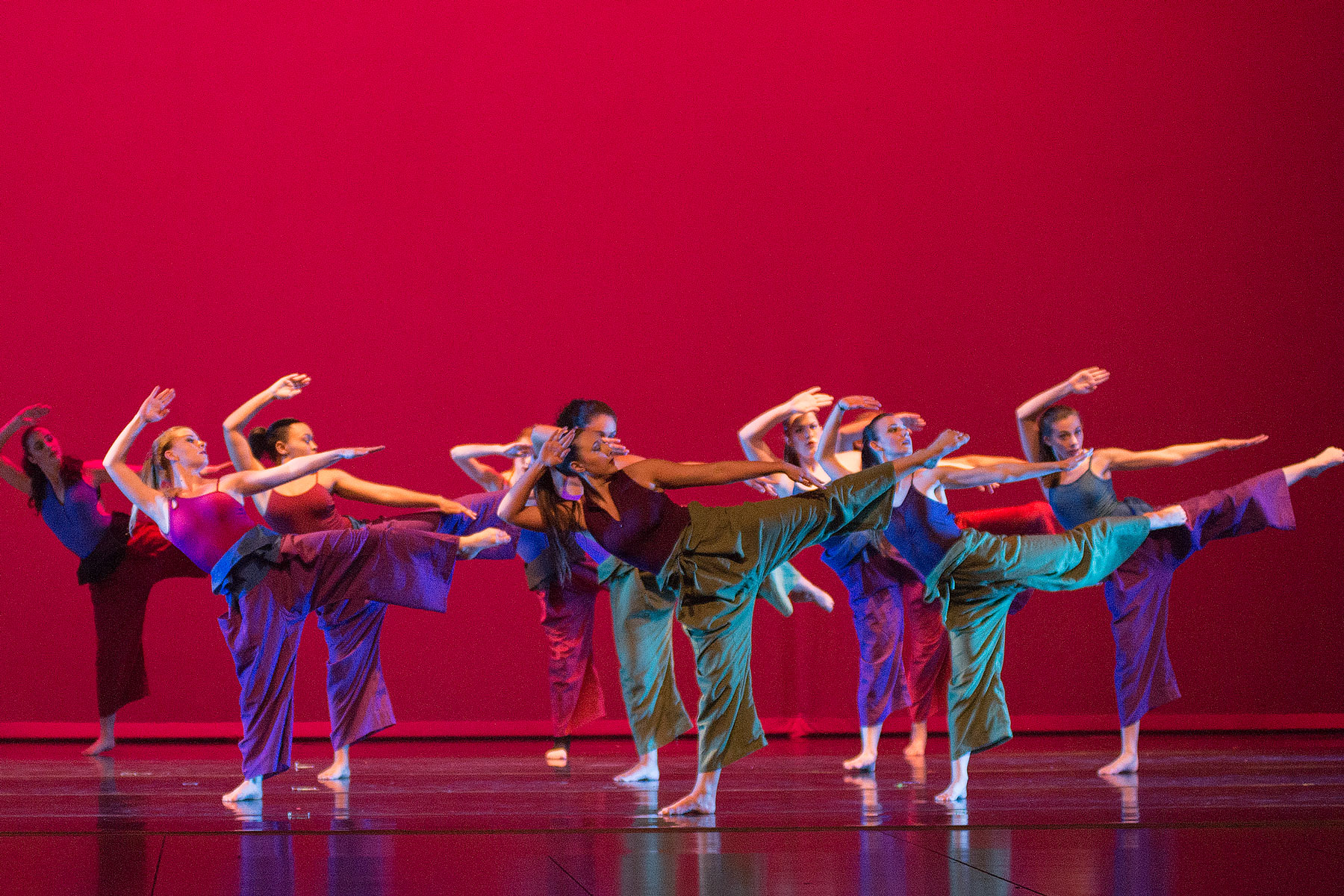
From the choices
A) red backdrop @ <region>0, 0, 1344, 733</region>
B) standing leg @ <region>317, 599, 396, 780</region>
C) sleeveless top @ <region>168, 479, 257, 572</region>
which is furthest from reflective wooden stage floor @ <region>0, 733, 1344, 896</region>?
red backdrop @ <region>0, 0, 1344, 733</region>

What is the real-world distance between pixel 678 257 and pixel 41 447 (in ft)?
9.76

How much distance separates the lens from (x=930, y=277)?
655 cm

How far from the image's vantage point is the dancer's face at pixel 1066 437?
4.71 m

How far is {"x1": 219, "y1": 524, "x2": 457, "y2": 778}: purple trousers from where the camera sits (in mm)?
3846

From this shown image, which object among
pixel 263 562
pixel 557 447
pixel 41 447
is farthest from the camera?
pixel 41 447

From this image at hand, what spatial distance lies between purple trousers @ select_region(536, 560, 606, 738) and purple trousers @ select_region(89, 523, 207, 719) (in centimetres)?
A: 168

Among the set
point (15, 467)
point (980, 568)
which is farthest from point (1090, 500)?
point (15, 467)

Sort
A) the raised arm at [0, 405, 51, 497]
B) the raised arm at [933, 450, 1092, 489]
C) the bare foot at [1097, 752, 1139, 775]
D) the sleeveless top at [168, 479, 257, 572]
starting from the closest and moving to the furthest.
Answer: the sleeveless top at [168, 479, 257, 572], the raised arm at [933, 450, 1092, 489], the bare foot at [1097, 752, 1139, 775], the raised arm at [0, 405, 51, 497]

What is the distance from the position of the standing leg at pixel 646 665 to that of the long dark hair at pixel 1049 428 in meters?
1.48

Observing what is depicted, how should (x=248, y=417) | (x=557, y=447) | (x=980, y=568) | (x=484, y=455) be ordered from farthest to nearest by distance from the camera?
(x=484, y=455)
(x=248, y=417)
(x=980, y=568)
(x=557, y=447)

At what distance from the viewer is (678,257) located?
6480 millimetres

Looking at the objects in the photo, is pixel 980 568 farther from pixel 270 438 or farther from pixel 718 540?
pixel 270 438

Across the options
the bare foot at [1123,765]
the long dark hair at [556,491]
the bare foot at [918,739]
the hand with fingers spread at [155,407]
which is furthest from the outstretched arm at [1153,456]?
the hand with fingers spread at [155,407]

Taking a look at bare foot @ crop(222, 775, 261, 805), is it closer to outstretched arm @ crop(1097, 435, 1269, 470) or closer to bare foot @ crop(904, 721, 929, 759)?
bare foot @ crop(904, 721, 929, 759)
